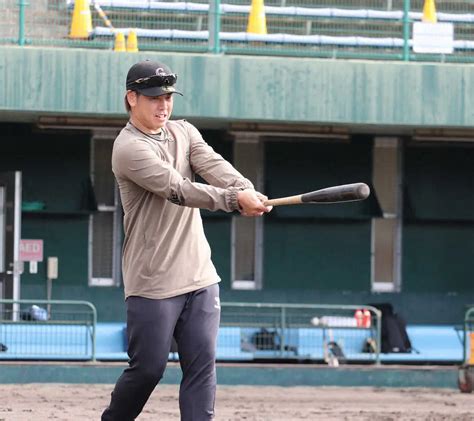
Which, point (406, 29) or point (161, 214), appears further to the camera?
point (406, 29)

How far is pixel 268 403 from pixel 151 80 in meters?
6.78

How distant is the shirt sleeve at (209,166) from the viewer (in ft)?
20.1

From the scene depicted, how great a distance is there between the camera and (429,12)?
1474cm

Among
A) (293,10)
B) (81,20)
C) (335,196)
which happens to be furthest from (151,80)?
(293,10)

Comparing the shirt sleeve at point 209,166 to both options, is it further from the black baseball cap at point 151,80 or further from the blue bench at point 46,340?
the blue bench at point 46,340

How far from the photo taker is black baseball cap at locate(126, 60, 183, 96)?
610cm

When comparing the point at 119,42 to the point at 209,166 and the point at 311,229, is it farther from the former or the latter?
the point at 209,166

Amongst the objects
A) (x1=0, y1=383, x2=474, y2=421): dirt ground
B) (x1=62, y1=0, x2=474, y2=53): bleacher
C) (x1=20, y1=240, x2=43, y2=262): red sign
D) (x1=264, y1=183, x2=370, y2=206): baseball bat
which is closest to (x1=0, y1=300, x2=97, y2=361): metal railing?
(x1=0, y1=383, x2=474, y2=421): dirt ground

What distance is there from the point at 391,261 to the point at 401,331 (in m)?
1.81

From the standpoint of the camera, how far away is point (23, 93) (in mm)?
14109

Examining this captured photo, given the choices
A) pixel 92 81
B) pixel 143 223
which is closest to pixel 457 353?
pixel 92 81

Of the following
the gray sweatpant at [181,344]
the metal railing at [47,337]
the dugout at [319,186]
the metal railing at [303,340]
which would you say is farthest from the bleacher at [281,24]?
the gray sweatpant at [181,344]

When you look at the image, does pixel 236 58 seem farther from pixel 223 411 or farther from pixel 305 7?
pixel 223 411

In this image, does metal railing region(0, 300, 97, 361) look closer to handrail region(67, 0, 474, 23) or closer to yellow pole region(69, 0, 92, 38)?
yellow pole region(69, 0, 92, 38)
